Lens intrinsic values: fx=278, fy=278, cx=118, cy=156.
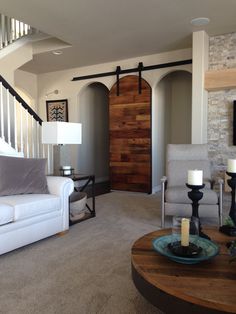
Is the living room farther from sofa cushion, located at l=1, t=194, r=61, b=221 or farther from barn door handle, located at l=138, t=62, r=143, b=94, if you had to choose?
sofa cushion, located at l=1, t=194, r=61, b=221

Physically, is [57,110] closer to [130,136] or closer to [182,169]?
[130,136]

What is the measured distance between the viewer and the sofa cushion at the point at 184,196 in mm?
3158

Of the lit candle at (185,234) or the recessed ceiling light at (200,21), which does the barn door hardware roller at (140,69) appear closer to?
the recessed ceiling light at (200,21)

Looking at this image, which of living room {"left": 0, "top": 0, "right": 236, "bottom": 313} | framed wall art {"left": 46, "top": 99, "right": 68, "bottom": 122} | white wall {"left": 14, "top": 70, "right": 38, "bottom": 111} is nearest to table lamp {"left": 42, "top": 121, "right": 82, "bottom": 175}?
living room {"left": 0, "top": 0, "right": 236, "bottom": 313}

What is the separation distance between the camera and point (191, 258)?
1479mm

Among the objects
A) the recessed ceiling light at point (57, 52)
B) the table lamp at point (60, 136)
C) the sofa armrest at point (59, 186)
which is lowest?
the sofa armrest at point (59, 186)

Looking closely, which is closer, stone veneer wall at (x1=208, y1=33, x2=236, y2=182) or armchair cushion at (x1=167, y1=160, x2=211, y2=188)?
armchair cushion at (x1=167, y1=160, x2=211, y2=188)

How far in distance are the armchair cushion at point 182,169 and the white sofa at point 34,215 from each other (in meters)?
1.35

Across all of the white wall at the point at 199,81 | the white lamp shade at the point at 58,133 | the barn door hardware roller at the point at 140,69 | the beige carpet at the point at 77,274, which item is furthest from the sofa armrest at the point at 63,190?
the barn door hardware roller at the point at 140,69

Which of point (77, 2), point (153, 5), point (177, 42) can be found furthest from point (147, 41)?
point (77, 2)

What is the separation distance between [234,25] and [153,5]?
1.45 meters

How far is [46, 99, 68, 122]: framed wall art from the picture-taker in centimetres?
664

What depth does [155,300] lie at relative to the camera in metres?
1.30

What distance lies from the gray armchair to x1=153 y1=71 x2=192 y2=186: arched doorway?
1923 millimetres
